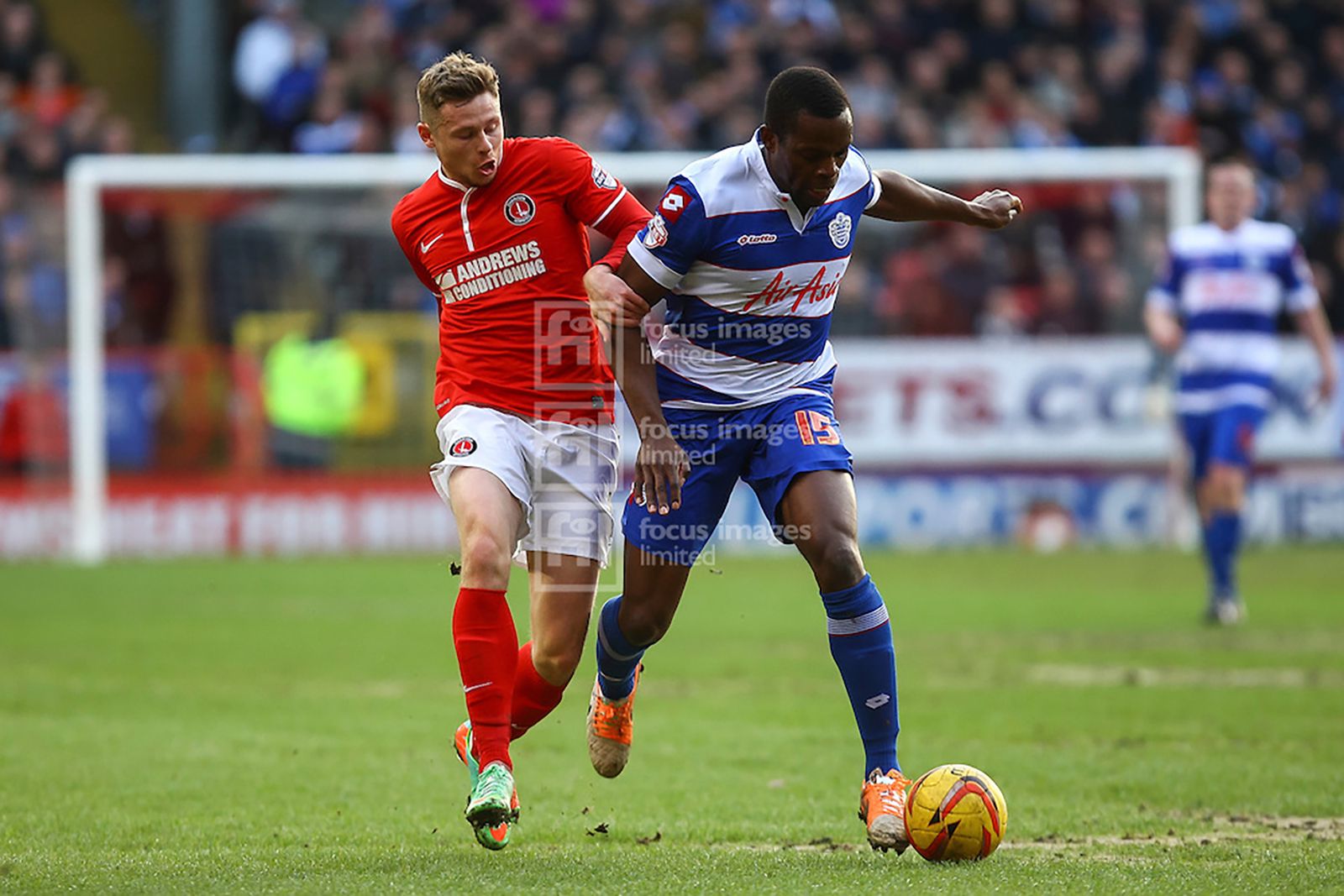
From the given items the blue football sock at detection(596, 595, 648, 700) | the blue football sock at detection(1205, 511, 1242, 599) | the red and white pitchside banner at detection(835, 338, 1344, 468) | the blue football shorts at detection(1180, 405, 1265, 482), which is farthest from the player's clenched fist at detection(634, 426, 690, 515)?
the red and white pitchside banner at detection(835, 338, 1344, 468)

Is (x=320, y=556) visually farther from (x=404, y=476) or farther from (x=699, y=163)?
(x=699, y=163)

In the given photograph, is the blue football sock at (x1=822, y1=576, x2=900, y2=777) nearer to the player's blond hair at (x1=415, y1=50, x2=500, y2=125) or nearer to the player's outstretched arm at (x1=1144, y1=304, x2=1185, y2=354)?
the player's blond hair at (x1=415, y1=50, x2=500, y2=125)

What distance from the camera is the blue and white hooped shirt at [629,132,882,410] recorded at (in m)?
5.90

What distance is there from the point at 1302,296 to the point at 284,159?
10263 mm

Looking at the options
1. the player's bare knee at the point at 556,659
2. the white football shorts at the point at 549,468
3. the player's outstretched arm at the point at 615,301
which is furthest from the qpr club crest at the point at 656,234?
the player's bare knee at the point at 556,659

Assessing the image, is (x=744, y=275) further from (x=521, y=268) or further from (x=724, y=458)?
(x=521, y=268)

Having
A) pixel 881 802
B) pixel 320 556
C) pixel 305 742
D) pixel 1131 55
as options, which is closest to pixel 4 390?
pixel 320 556

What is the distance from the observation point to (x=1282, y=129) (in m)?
22.2

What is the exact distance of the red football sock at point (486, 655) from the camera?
5.86 m

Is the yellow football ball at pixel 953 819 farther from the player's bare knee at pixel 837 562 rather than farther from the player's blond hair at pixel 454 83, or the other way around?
the player's blond hair at pixel 454 83

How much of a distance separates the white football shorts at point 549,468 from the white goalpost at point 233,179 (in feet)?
38.5

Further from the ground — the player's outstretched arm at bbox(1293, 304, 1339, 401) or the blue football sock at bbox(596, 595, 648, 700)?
the player's outstretched arm at bbox(1293, 304, 1339, 401)

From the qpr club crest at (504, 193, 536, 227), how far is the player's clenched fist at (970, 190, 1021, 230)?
1524 millimetres

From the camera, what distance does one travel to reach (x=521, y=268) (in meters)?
6.34
